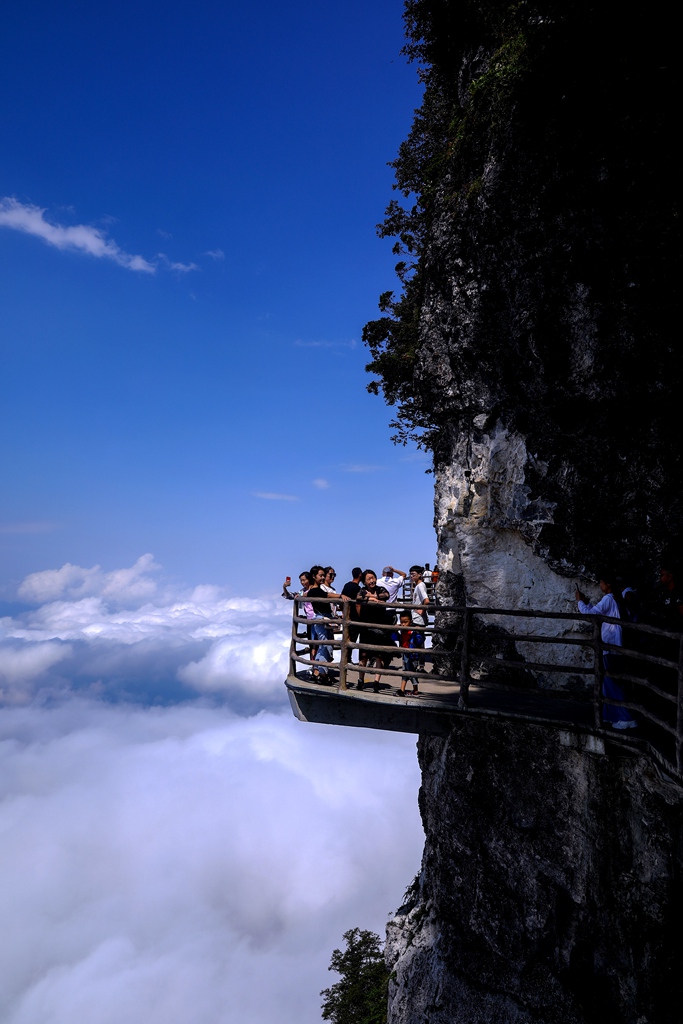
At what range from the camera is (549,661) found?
11.6 metres

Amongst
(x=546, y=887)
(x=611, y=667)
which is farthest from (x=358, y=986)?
(x=611, y=667)

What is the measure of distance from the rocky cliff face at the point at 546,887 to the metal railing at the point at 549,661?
0.82 m

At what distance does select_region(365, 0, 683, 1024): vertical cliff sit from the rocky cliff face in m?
0.04

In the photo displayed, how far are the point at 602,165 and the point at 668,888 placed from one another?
38.1ft

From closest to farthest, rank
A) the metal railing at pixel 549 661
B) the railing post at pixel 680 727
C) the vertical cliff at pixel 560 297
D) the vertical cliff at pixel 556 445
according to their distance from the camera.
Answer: the railing post at pixel 680 727
the metal railing at pixel 549 661
the vertical cliff at pixel 556 445
the vertical cliff at pixel 560 297

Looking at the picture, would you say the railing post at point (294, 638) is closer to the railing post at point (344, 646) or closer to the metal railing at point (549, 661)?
the metal railing at point (549, 661)

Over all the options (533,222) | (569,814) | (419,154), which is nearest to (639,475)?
(533,222)

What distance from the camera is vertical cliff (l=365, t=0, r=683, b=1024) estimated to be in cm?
968

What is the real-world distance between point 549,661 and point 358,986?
2884 centimetres

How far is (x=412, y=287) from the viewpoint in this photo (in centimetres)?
1939

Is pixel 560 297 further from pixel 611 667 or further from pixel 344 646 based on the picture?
pixel 344 646

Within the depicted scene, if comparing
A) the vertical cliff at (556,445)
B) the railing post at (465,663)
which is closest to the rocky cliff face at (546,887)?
the vertical cliff at (556,445)

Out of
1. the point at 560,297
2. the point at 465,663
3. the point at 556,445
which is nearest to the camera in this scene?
the point at 465,663

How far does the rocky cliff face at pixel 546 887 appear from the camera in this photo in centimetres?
867
